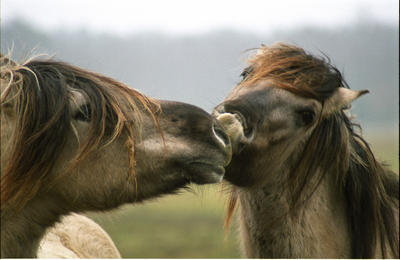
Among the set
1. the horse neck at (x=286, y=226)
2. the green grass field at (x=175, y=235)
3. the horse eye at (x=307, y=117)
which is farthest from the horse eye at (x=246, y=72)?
the green grass field at (x=175, y=235)

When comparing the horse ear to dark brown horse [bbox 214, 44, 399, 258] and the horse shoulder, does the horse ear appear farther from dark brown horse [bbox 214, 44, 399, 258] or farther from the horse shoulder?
the horse shoulder

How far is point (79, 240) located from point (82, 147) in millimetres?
2172

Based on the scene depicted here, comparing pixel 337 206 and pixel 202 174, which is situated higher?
pixel 202 174

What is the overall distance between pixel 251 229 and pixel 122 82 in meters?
1.62

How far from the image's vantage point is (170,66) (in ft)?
12.7

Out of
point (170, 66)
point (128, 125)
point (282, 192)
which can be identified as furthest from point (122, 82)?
point (282, 192)

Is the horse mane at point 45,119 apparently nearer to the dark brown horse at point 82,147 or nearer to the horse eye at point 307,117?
the dark brown horse at point 82,147

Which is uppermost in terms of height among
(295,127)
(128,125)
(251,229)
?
(128,125)

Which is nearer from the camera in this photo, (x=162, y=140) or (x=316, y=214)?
(x=162, y=140)

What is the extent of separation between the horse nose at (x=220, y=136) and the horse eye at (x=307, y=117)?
3.21 feet

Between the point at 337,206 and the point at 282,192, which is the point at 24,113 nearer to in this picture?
the point at 282,192

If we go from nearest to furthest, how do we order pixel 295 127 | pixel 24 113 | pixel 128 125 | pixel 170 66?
pixel 24 113, pixel 128 125, pixel 295 127, pixel 170 66

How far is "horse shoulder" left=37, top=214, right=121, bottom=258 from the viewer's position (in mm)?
3914

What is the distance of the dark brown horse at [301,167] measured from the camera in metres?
3.45
